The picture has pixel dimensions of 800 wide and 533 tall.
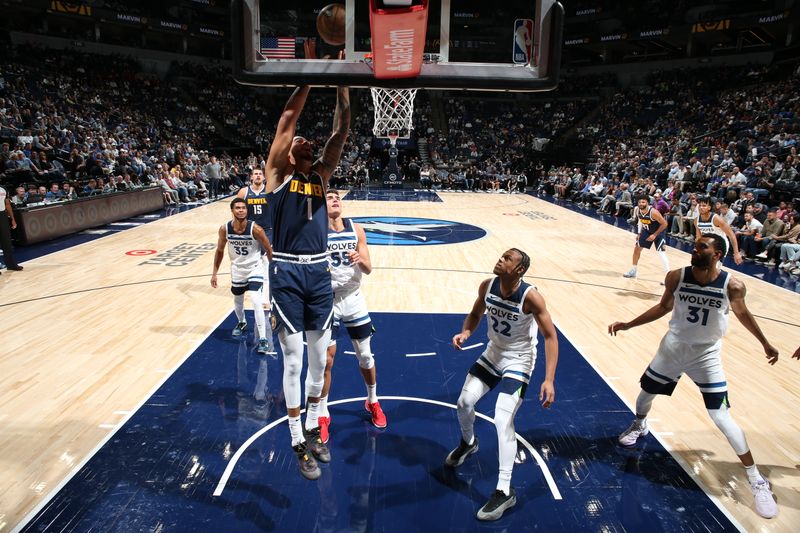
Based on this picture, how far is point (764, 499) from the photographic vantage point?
12.3ft

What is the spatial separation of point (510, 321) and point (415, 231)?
37.7ft

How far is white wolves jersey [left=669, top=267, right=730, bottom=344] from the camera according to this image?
393 centimetres

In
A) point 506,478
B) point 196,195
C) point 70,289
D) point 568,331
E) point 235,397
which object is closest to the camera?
point 506,478

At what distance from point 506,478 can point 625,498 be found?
0.97 meters

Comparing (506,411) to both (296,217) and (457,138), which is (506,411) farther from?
(457,138)

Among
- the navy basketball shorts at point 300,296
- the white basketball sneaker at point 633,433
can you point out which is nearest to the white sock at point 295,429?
the navy basketball shorts at point 300,296

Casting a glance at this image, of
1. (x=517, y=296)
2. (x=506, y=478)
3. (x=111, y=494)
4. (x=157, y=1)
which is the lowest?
(x=111, y=494)

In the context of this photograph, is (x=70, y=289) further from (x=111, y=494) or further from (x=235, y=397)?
(x=111, y=494)

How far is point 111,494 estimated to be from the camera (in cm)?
377

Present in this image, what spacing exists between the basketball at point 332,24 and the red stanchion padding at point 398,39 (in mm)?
451

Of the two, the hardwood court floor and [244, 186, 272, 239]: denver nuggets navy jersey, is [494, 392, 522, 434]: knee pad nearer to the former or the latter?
the hardwood court floor

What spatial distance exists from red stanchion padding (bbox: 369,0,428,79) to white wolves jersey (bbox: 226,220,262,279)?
11.1 feet

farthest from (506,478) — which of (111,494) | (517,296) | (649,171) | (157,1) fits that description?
(157,1)

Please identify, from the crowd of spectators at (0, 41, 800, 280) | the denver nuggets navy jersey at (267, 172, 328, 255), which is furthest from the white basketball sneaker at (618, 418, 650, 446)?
the crowd of spectators at (0, 41, 800, 280)
